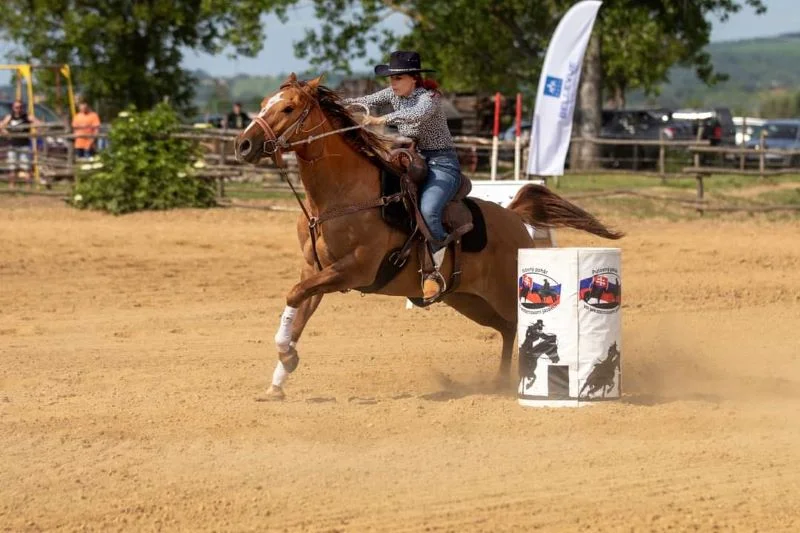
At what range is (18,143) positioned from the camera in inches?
1037

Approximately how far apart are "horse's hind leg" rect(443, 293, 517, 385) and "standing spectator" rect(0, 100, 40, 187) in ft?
55.7

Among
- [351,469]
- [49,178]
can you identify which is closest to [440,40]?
[49,178]

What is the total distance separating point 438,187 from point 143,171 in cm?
1357

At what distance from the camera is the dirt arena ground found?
6.23m

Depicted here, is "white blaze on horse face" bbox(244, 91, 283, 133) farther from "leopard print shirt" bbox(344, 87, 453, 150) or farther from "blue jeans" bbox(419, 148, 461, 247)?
"blue jeans" bbox(419, 148, 461, 247)

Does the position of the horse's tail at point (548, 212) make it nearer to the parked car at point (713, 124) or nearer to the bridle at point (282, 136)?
the bridle at point (282, 136)

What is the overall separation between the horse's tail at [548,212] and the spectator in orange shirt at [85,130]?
1646 centimetres

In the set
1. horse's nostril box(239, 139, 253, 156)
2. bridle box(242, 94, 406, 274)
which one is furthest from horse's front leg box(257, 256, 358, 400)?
horse's nostril box(239, 139, 253, 156)

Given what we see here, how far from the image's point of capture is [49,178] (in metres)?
25.1

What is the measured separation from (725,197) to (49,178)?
503 inches

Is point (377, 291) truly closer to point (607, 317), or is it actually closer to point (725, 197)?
point (607, 317)

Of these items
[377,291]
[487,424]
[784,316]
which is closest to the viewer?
[487,424]

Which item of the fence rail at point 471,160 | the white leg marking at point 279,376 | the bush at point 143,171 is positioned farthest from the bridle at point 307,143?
the bush at point 143,171

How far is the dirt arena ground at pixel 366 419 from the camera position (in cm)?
623
